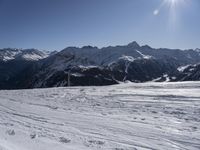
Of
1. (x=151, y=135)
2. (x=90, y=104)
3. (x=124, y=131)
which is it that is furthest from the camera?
(x=90, y=104)

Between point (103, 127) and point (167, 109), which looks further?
point (167, 109)

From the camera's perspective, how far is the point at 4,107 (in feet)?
60.5

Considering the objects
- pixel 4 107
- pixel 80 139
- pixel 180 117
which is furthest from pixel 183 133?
pixel 4 107

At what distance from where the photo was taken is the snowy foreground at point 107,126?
9203 mm

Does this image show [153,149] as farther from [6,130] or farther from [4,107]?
[4,107]

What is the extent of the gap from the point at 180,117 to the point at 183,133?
105 inches

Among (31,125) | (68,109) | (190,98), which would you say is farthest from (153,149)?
(190,98)

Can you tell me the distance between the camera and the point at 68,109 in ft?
53.6

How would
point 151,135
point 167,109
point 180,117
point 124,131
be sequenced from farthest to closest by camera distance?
→ point 167,109 < point 180,117 < point 124,131 < point 151,135

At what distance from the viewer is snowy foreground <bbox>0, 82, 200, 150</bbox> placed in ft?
30.2

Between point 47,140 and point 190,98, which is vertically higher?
point 190,98

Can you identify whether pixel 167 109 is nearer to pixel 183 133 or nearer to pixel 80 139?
pixel 183 133

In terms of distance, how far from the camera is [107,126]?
11523 mm

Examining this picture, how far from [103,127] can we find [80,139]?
1.68 m
